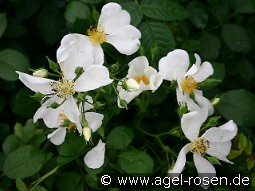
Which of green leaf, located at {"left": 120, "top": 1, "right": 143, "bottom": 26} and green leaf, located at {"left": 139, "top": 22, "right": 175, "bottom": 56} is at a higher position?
green leaf, located at {"left": 120, "top": 1, "right": 143, "bottom": 26}

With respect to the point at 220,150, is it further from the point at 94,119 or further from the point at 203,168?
the point at 94,119

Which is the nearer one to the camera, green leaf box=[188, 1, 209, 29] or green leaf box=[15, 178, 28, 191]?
green leaf box=[15, 178, 28, 191]

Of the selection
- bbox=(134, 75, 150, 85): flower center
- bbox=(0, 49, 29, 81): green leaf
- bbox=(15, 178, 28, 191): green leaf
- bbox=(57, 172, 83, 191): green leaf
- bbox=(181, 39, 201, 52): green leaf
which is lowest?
bbox=(57, 172, 83, 191): green leaf

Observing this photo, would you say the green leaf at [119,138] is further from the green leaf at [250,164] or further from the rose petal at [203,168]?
the green leaf at [250,164]

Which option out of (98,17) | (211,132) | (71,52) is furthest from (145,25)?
(211,132)

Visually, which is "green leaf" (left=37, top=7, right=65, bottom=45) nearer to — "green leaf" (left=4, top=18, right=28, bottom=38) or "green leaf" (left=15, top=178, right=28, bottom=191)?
"green leaf" (left=4, top=18, right=28, bottom=38)

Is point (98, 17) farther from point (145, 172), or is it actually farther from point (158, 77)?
point (145, 172)

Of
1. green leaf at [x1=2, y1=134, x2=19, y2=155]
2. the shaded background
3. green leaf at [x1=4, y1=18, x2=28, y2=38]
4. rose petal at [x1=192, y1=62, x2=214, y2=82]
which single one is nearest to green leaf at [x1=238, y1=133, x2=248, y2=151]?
the shaded background
